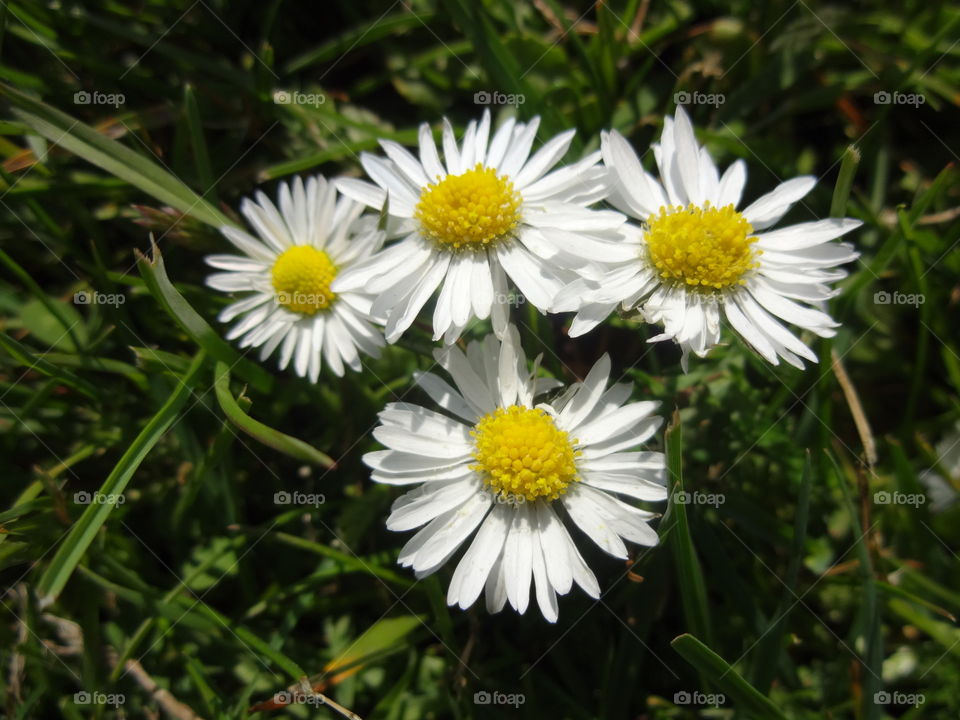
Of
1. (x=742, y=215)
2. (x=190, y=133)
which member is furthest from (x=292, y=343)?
(x=742, y=215)

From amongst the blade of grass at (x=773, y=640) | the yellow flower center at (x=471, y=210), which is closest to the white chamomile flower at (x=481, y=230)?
the yellow flower center at (x=471, y=210)

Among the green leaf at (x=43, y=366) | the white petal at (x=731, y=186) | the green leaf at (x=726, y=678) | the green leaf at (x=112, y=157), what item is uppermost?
the green leaf at (x=112, y=157)

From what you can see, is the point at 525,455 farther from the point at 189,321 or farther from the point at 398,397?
the point at 189,321

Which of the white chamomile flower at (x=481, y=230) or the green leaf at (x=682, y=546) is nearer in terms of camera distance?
the green leaf at (x=682, y=546)

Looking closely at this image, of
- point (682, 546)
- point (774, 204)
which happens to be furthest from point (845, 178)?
point (682, 546)

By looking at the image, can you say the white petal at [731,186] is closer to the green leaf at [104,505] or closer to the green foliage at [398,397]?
the green foliage at [398,397]

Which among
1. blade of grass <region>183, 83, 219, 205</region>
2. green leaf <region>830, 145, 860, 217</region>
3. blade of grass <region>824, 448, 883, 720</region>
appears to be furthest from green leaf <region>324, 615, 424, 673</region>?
green leaf <region>830, 145, 860, 217</region>
